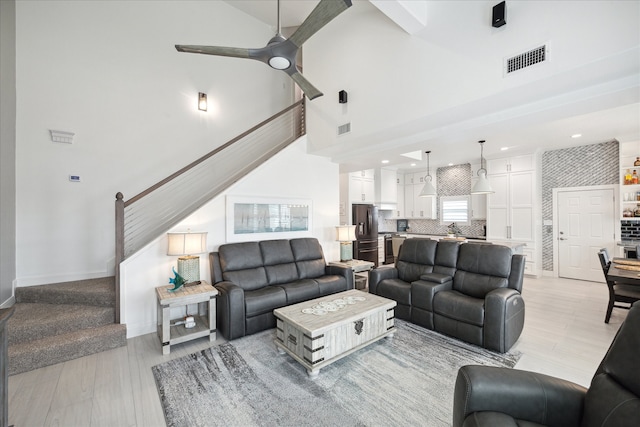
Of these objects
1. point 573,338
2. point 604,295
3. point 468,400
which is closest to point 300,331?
point 468,400

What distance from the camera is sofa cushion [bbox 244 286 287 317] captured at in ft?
10.7

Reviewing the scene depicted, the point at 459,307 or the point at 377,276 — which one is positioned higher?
the point at 377,276

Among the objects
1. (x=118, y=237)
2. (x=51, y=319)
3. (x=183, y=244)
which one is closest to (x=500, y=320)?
(x=183, y=244)

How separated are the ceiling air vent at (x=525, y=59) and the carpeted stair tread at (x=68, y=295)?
511cm

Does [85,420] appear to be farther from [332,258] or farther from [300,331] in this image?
[332,258]

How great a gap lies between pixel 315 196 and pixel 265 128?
76.6 inches

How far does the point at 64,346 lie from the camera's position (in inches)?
106

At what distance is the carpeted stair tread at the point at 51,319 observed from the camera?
270cm

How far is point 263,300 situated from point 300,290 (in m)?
0.57

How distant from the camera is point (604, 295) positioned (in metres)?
4.73

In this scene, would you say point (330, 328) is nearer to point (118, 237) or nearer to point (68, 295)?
point (118, 237)

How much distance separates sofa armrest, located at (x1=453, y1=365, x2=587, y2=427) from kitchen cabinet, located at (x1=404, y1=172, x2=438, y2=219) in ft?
24.0

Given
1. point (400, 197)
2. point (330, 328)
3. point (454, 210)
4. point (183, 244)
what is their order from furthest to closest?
point (400, 197) < point (454, 210) < point (183, 244) < point (330, 328)

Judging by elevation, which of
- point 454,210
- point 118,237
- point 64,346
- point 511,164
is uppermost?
point 511,164
